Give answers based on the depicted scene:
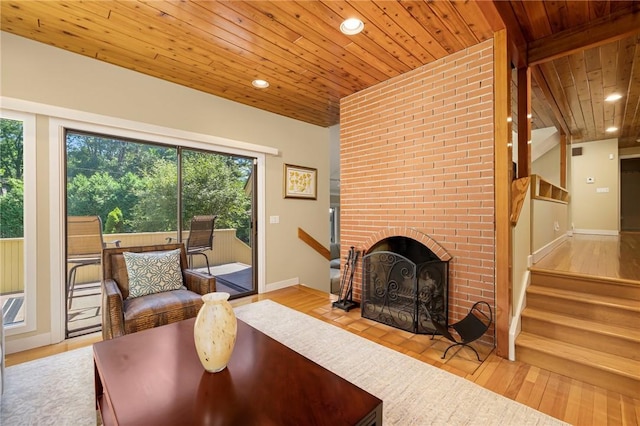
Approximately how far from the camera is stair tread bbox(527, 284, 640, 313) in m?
2.08

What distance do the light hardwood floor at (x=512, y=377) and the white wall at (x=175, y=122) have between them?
53.0 inches

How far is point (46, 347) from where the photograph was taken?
238 cm

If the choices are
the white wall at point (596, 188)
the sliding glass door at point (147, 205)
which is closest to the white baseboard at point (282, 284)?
the sliding glass door at point (147, 205)

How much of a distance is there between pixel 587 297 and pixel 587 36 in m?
2.09

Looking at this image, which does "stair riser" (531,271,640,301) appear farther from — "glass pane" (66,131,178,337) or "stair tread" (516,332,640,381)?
"glass pane" (66,131,178,337)

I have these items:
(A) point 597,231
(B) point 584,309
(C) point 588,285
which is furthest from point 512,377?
(A) point 597,231

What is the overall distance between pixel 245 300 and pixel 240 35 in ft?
9.73

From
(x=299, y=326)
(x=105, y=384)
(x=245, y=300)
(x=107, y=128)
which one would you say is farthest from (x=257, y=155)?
(x=105, y=384)

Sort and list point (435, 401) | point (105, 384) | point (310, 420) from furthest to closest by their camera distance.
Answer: point (435, 401) < point (105, 384) < point (310, 420)

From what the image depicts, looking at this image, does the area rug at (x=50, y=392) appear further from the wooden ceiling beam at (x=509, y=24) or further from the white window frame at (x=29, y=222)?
the wooden ceiling beam at (x=509, y=24)

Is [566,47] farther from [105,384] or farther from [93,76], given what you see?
[93,76]

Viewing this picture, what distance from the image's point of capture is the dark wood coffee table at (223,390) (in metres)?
1.03

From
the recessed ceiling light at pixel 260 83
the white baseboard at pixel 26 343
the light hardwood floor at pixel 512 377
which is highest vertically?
the recessed ceiling light at pixel 260 83

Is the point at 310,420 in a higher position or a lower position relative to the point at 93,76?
lower
